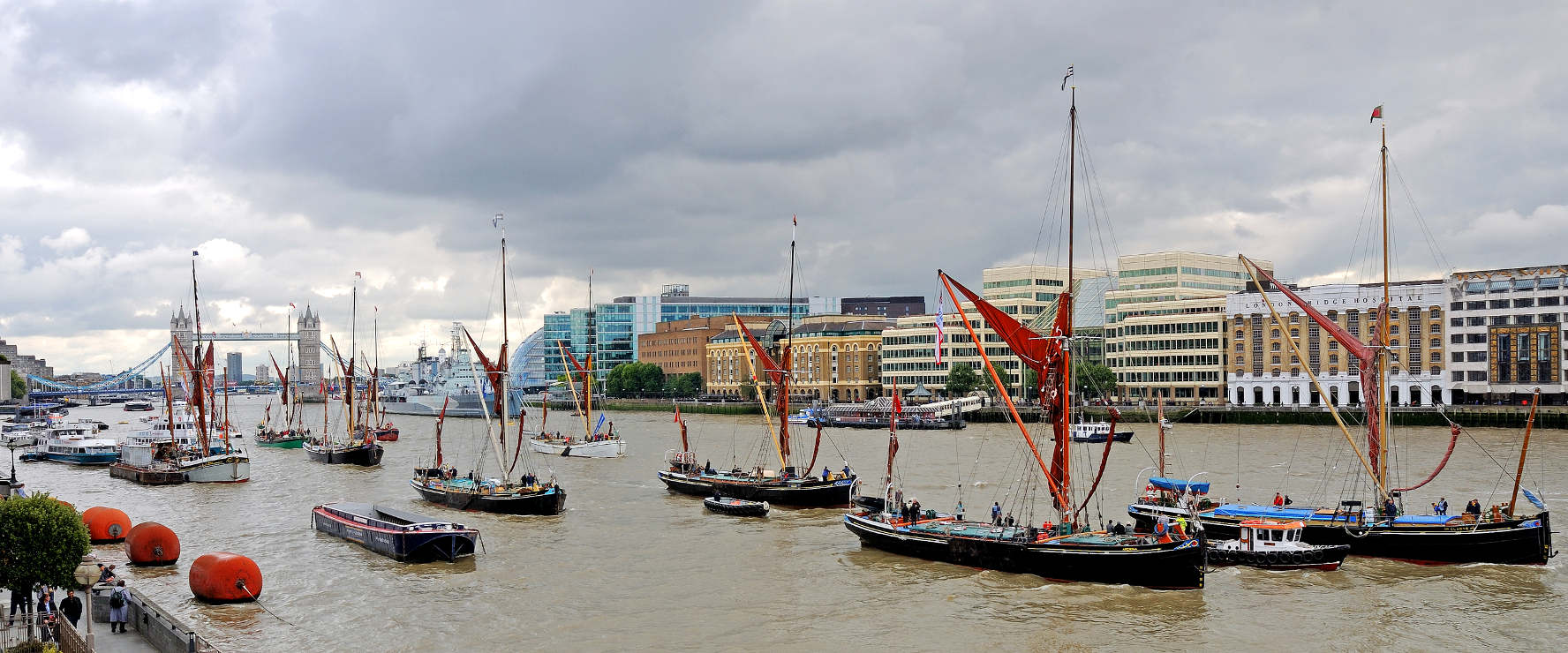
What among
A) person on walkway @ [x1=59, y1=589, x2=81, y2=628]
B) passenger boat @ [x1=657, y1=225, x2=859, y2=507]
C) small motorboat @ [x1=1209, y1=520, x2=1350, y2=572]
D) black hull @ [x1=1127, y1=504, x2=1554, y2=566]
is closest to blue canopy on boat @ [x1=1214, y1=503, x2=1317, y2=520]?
black hull @ [x1=1127, y1=504, x2=1554, y2=566]

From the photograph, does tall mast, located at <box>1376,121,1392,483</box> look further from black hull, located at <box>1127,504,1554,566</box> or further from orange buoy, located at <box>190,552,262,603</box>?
orange buoy, located at <box>190,552,262,603</box>

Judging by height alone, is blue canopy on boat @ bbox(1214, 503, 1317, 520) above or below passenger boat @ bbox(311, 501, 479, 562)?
→ above

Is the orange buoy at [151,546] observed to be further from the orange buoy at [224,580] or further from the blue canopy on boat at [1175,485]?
the blue canopy on boat at [1175,485]

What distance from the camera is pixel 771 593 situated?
135 ft

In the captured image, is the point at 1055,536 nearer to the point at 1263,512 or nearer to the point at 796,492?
the point at 1263,512

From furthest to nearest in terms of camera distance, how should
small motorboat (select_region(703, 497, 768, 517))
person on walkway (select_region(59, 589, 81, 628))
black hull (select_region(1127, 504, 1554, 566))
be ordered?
1. small motorboat (select_region(703, 497, 768, 517))
2. black hull (select_region(1127, 504, 1554, 566))
3. person on walkway (select_region(59, 589, 81, 628))

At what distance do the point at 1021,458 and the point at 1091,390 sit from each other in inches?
3182

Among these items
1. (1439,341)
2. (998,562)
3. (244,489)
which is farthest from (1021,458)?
(1439,341)

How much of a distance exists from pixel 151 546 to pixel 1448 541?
162 ft

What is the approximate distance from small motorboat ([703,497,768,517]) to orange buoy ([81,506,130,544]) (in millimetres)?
27477

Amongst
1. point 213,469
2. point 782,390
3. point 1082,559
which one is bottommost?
point 213,469

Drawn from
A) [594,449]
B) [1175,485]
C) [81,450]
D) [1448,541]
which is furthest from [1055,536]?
[81,450]

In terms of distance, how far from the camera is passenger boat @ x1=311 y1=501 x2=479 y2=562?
154ft

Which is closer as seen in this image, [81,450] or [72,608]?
[72,608]
